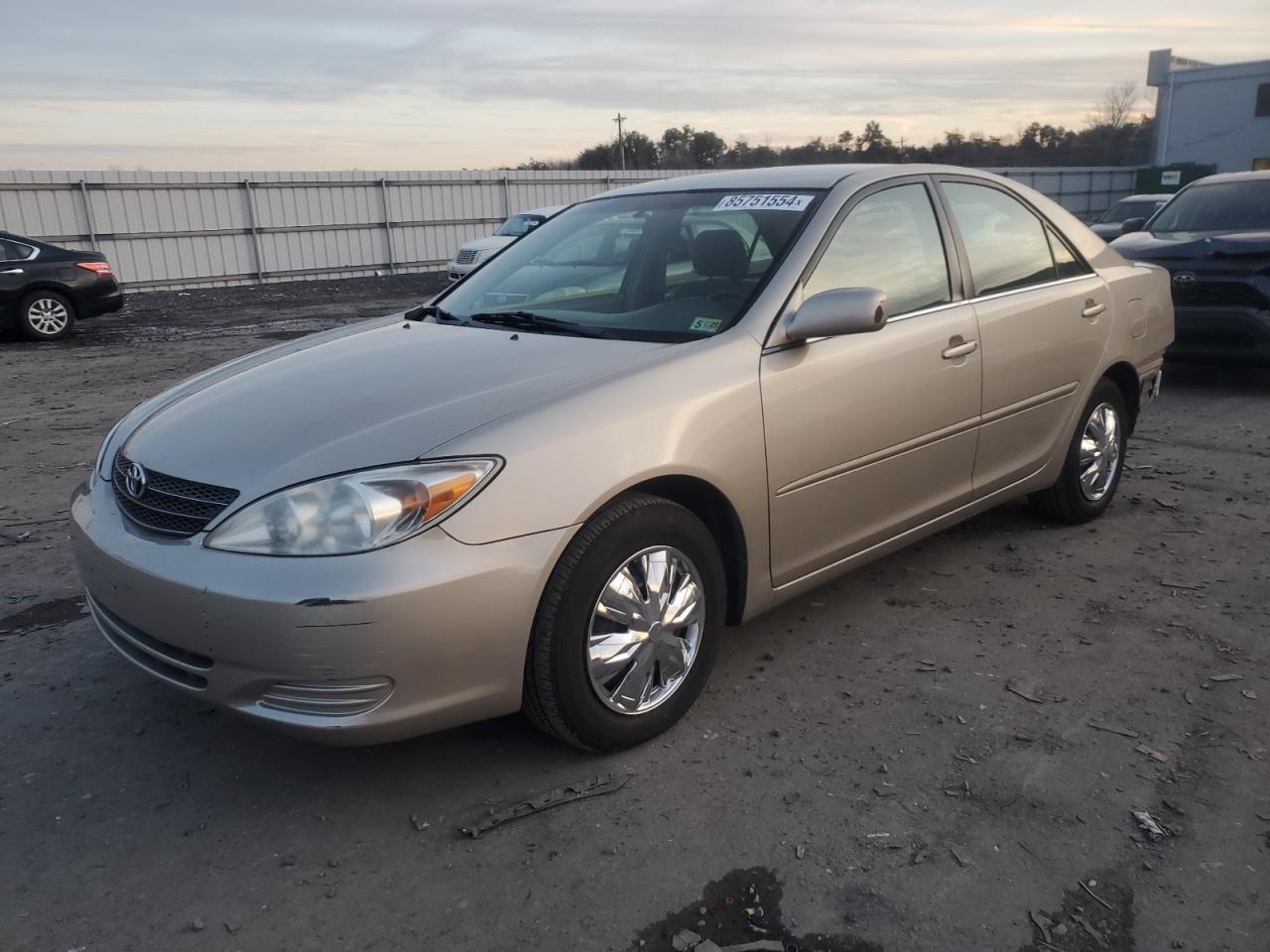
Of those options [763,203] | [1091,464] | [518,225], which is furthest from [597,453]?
[518,225]

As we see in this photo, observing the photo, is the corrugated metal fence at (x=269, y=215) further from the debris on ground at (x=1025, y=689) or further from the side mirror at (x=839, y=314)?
the debris on ground at (x=1025, y=689)

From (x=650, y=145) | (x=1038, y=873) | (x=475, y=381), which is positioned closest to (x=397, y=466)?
(x=475, y=381)

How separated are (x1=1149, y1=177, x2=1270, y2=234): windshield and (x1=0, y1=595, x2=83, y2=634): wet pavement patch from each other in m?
8.64

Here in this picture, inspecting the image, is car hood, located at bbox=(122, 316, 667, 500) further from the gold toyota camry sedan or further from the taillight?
the taillight

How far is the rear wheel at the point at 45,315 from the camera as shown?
13.0 metres

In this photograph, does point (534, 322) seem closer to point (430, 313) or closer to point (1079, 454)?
point (430, 313)

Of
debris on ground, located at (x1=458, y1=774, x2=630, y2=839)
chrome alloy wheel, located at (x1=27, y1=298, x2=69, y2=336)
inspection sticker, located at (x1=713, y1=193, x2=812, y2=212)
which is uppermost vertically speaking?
inspection sticker, located at (x1=713, y1=193, x2=812, y2=212)

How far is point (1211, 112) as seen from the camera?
121 ft

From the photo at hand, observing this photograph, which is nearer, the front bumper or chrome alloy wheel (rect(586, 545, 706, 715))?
the front bumper

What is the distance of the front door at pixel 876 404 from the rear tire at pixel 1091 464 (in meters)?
0.94

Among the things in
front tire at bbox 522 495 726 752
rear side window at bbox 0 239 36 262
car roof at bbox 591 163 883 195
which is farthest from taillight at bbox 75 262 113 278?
front tire at bbox 522 495 726 752

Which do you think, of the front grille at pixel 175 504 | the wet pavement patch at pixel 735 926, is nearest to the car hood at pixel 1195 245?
the wet pavement patch at pixel 735 926

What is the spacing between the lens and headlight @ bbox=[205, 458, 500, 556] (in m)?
2.50

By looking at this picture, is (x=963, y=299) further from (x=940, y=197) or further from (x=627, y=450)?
(x=627, y=450)
